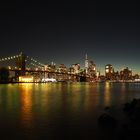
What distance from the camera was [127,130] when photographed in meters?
14.1

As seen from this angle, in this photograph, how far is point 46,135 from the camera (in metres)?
15.7

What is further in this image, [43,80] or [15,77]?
[43,80]

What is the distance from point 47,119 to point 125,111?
698cm

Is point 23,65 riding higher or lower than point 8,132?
higher

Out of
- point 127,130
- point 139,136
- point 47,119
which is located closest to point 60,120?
point 47,119

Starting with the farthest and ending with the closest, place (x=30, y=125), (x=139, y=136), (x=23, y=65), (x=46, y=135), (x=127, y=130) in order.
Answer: (x=23, y=65)
(x=30, y=125)
(x=46, y=135)
(x=127, y=130)
(x=139, y=136)

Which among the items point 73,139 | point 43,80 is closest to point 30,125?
point 73,139

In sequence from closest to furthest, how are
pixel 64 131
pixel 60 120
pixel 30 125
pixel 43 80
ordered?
pixel 64 131 → pixel 30 125 → pixel 60 120 → pixel 43 80

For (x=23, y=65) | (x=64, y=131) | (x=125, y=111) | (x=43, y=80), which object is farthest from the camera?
(x=43, y=80)

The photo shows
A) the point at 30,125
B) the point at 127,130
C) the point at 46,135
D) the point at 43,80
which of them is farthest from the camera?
the point at 43,80

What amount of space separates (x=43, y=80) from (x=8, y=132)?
431 feet

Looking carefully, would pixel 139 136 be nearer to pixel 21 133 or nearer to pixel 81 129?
pixel 81 129

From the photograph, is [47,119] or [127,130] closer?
[127,130]

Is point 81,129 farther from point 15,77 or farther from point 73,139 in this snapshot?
point 15,77
